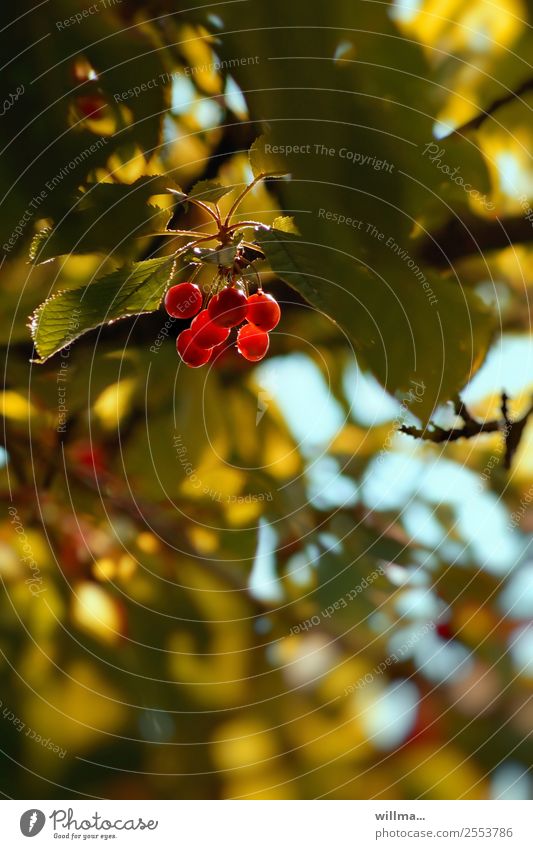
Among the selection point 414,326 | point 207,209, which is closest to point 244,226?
point 207,209

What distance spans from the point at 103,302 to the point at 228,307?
11 centimetres

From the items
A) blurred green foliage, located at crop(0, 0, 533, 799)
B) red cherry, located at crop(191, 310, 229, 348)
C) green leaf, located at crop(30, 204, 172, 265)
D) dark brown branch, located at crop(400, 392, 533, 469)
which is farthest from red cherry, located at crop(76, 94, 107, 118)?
dark brown branch, located at crop(400, 392, 533, 469)

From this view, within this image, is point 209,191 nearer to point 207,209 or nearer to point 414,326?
point 207,209

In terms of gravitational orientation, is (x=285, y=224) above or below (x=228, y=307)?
above

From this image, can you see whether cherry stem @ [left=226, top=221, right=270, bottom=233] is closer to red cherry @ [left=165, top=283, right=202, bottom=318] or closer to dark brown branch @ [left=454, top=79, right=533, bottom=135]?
red cherry @ [left=165, top=283, right=202, bottom=318]

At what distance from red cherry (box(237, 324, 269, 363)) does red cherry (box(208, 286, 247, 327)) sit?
0.03m

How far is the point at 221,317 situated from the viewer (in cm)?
61

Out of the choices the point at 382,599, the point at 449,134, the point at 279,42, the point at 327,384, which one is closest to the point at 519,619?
the point at 382,599

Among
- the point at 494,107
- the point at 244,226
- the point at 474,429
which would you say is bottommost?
the point at 474,429

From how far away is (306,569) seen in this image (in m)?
0.78

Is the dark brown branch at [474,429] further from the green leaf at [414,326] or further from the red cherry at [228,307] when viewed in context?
the red cherry at [228,307]
